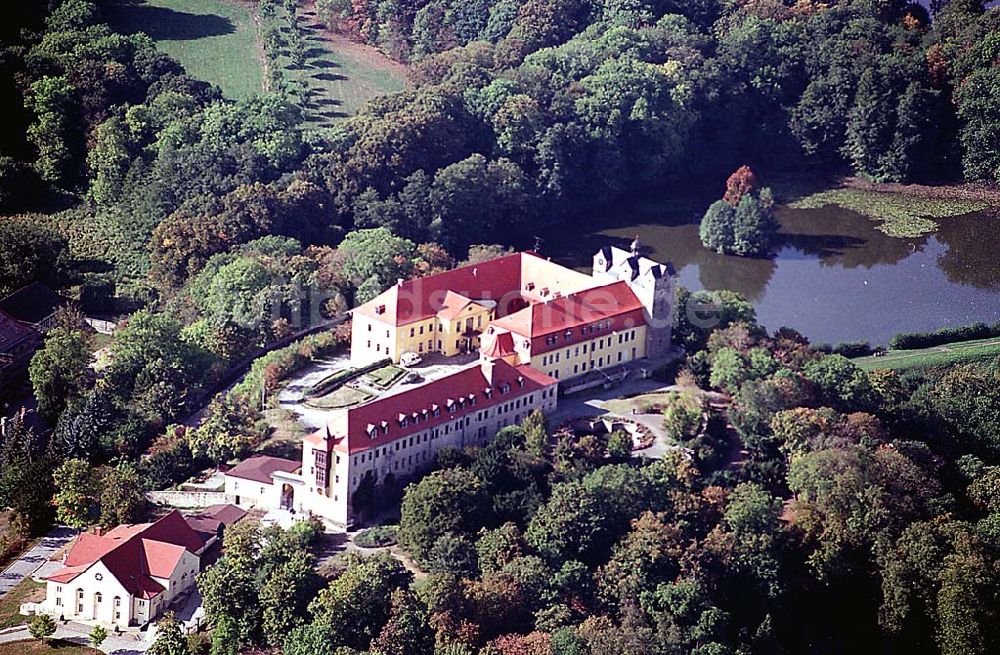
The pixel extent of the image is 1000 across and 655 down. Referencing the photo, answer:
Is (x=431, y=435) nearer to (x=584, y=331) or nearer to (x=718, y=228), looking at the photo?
(x=584, y=331)

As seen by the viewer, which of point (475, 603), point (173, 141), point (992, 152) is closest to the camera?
point (475, 603)

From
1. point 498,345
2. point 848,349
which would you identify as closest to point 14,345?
point 498,345

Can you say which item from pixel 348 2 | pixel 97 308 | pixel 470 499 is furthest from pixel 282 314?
pixel 348 2

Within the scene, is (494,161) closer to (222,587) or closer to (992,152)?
(992,152)

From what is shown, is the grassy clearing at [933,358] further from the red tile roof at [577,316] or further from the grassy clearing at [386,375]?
the grassy clearing at [386,375]

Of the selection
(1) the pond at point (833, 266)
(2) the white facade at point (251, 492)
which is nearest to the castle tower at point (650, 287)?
(1) the pond at point (833, 266)
